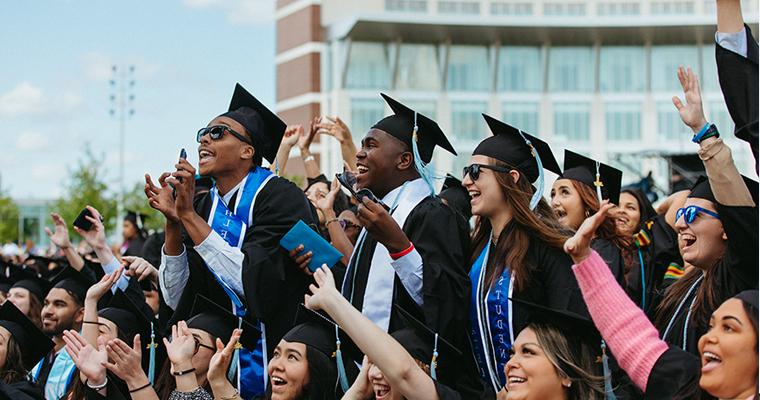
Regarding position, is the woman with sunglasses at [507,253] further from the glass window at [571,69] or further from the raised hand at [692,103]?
the glass window at [571,69]

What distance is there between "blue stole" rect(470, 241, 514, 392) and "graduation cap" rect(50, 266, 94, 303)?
146 inches

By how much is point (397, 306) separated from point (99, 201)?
3895 centimetres

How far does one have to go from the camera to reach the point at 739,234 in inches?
166

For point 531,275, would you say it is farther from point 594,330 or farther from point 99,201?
point 99,201

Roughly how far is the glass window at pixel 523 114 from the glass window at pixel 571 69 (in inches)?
55.7

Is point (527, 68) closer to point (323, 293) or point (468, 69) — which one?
point (468, 69)

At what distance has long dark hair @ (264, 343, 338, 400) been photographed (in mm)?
5441

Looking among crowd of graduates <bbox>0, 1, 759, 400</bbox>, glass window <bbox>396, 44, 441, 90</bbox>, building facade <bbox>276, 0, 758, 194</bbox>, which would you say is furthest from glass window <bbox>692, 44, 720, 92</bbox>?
crowd of graduates <bbox>0, 1, 759, 400</bbox>

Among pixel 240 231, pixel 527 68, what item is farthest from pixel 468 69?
pixel 240 231

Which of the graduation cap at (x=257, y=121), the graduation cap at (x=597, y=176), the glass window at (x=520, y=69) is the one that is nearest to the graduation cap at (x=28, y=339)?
the graduation cap at (x=257, y=121)

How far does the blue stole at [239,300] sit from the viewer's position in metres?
5.99

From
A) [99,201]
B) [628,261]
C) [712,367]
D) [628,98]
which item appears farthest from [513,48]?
[712,367]

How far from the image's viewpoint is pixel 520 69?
53156 mm

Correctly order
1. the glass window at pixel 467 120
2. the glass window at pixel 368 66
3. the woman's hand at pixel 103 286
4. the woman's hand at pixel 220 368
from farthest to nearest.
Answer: the glass window at pixel 467 120
the glass window at pixel 368 66
the woman's hand at pixel 103 286
the woman's hand at pixel 220 368
